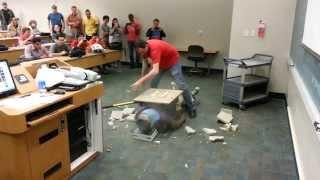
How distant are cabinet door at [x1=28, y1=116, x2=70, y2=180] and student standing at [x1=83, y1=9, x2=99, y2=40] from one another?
6.54 meters

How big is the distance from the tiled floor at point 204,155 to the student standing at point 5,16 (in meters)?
7.57

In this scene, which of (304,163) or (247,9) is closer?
(304,163)

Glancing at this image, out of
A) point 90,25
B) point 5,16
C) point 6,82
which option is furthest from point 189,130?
point 5,16

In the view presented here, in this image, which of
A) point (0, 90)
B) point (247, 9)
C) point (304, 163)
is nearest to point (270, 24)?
point (247, 9)

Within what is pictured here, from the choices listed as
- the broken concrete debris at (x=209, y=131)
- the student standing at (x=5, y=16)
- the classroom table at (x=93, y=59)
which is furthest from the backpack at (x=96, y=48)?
the student standing at (x=5, y=16)

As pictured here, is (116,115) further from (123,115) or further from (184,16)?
(184,16)

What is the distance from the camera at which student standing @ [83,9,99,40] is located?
8.88m

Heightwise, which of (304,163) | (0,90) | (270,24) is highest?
(270,24)

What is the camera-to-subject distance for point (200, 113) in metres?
4.73

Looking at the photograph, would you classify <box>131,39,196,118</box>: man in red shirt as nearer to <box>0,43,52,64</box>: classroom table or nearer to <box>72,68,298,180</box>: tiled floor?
<box>72,68,298,180</box>: tiled floor

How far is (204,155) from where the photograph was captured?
132 inches

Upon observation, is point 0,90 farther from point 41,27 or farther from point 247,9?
point 41,27

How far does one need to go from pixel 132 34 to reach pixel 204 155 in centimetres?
569

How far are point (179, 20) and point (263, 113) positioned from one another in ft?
14.0
